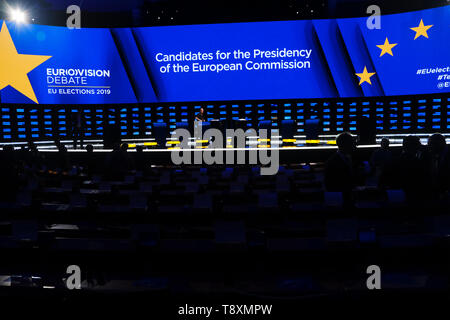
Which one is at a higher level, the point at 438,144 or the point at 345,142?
the point at 438,144

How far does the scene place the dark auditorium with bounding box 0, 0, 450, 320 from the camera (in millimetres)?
3041

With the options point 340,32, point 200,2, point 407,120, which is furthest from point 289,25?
point 407,120

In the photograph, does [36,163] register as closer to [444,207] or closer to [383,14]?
[444,207]

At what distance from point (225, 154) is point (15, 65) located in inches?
314

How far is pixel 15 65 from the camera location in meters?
13.6

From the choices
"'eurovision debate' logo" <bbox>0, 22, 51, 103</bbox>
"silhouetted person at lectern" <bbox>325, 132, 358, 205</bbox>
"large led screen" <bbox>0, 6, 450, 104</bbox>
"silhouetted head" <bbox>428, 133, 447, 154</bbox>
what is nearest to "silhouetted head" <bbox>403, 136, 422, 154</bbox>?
"silhouetted head" <bbox>428, 133, 447, 154</bbox>

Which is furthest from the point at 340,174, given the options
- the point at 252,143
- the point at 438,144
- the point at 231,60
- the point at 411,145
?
the point at 231,60

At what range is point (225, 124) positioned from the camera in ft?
44.1

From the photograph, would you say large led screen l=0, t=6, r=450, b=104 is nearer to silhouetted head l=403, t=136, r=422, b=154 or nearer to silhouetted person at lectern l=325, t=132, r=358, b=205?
silhouetted head l=403, t=136, r=422, b=154

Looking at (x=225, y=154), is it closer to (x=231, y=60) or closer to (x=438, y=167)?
(x=231, y=60)

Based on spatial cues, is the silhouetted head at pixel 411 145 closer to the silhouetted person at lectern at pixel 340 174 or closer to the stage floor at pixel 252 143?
the silhouetted person at lectern at pixel 340 174

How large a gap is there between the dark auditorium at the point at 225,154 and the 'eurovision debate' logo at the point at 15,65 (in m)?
0.04

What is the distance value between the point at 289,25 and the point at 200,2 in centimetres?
314

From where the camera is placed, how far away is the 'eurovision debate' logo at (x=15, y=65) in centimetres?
1334
